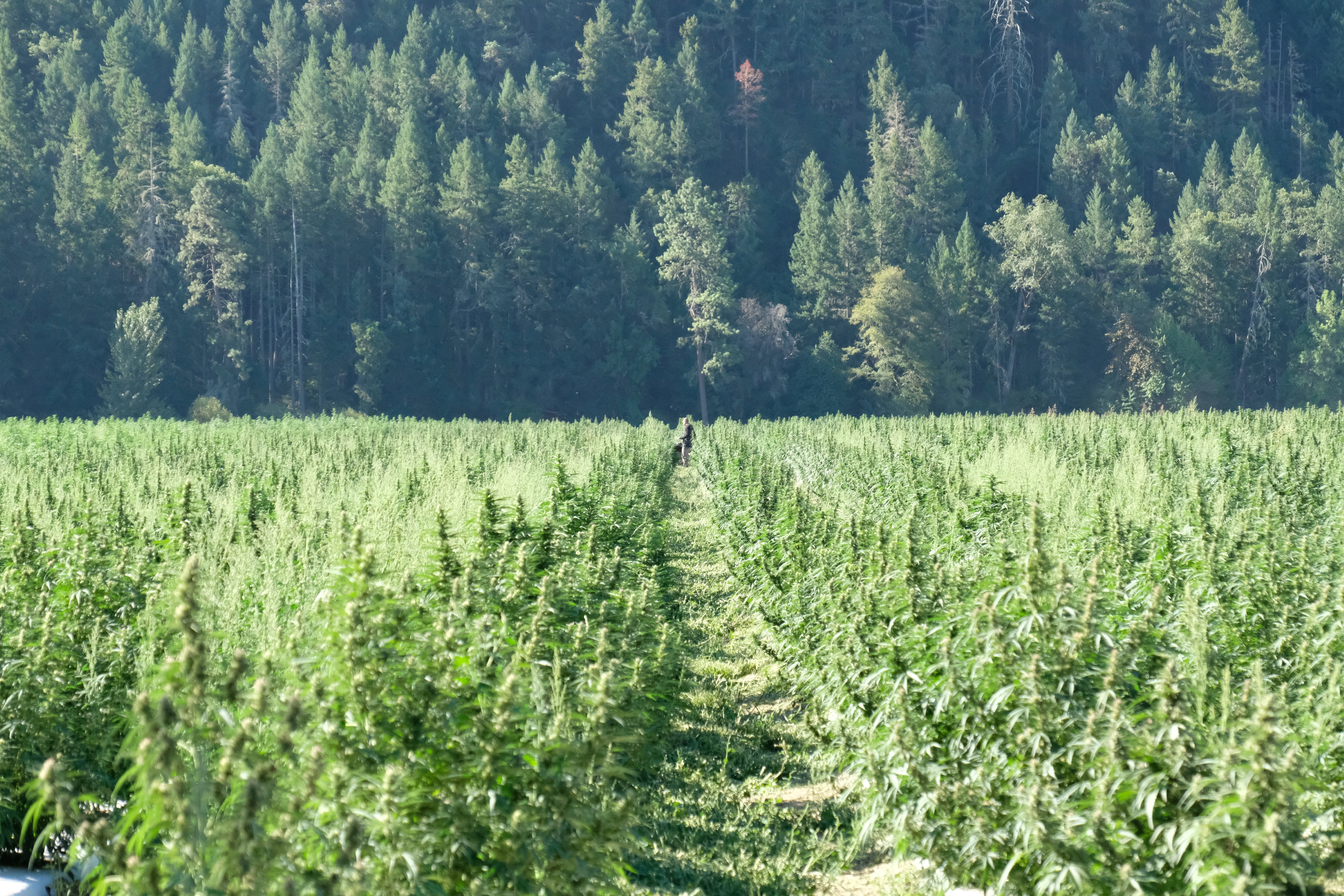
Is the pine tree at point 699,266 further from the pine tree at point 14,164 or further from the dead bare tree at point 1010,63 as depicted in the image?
the pine tree at point 14,164

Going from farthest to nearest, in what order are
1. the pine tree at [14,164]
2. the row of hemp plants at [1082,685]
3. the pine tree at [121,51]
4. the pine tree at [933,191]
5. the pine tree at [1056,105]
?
the pine tree at [1056,105]
the pine tree at [933,191]
the pine tree at [121,51]
the pine tree at [14,164]
the row of hemp plants at [1082,685]

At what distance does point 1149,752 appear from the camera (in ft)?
12.4

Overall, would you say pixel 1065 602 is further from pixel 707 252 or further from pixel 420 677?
pixel 707 252

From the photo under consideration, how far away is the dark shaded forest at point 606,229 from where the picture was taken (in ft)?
193

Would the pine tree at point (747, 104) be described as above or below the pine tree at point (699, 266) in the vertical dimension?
above

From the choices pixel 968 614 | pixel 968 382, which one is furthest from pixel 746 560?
pixel 968 382

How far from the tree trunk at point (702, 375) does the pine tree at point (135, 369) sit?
89.6ft

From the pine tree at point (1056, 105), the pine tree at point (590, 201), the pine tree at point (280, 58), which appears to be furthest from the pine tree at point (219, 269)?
the pine tree at point (1056, 105)

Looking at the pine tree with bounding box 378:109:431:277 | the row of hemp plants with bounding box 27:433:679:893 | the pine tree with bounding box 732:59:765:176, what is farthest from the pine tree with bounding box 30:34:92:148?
the row of hemp plants with bounding box 27:433:679:893

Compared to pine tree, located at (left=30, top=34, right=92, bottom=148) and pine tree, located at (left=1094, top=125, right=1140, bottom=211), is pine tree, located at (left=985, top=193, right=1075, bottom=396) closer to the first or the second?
pine tree, located at (left=1094, top=125, right=1140, bottom=211)

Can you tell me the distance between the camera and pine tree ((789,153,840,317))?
6688cm

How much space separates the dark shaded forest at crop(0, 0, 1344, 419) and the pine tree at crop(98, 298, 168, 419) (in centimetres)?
19

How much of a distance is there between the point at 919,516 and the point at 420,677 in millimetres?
5972

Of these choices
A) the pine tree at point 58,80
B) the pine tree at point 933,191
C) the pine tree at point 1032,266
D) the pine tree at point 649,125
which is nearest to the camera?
the pine tree at point 1032,266
